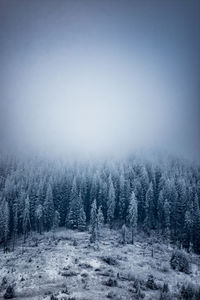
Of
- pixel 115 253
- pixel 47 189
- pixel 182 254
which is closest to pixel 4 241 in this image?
pixel 47 189

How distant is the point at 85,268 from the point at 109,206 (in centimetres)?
3462

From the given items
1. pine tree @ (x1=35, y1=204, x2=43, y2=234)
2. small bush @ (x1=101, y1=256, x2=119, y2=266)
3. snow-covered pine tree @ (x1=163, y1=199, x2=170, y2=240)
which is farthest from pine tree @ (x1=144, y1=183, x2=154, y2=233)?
pine tree @ (x1=35, y1=204, x2=43, y2=234)

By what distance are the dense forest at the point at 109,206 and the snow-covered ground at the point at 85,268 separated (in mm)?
5788

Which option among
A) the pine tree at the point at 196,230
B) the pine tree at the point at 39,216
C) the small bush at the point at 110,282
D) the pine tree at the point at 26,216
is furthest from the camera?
the pine tree at the point at 39,216

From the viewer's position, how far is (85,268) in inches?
1624

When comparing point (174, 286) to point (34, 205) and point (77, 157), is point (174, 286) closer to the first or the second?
point (34, 205)

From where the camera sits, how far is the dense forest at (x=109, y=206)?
66.8 m

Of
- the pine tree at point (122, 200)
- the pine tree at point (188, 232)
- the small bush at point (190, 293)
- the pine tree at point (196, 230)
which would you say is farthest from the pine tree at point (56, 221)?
the small bush at point (190, 293)

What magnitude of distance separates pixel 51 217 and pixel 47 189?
31.7 feet

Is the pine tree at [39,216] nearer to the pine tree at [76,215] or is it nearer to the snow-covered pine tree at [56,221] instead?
the snow-covered pine tree at [56,221]

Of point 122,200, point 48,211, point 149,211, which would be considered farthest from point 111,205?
point 48,211

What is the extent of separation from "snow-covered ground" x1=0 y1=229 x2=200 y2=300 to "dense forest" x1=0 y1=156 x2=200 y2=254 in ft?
19.0

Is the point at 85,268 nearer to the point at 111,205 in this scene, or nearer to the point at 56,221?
the point at 56,221

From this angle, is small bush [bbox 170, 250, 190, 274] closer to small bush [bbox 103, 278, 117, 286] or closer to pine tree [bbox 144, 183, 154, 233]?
small bush [bbox 103, 278, 117, 286]
